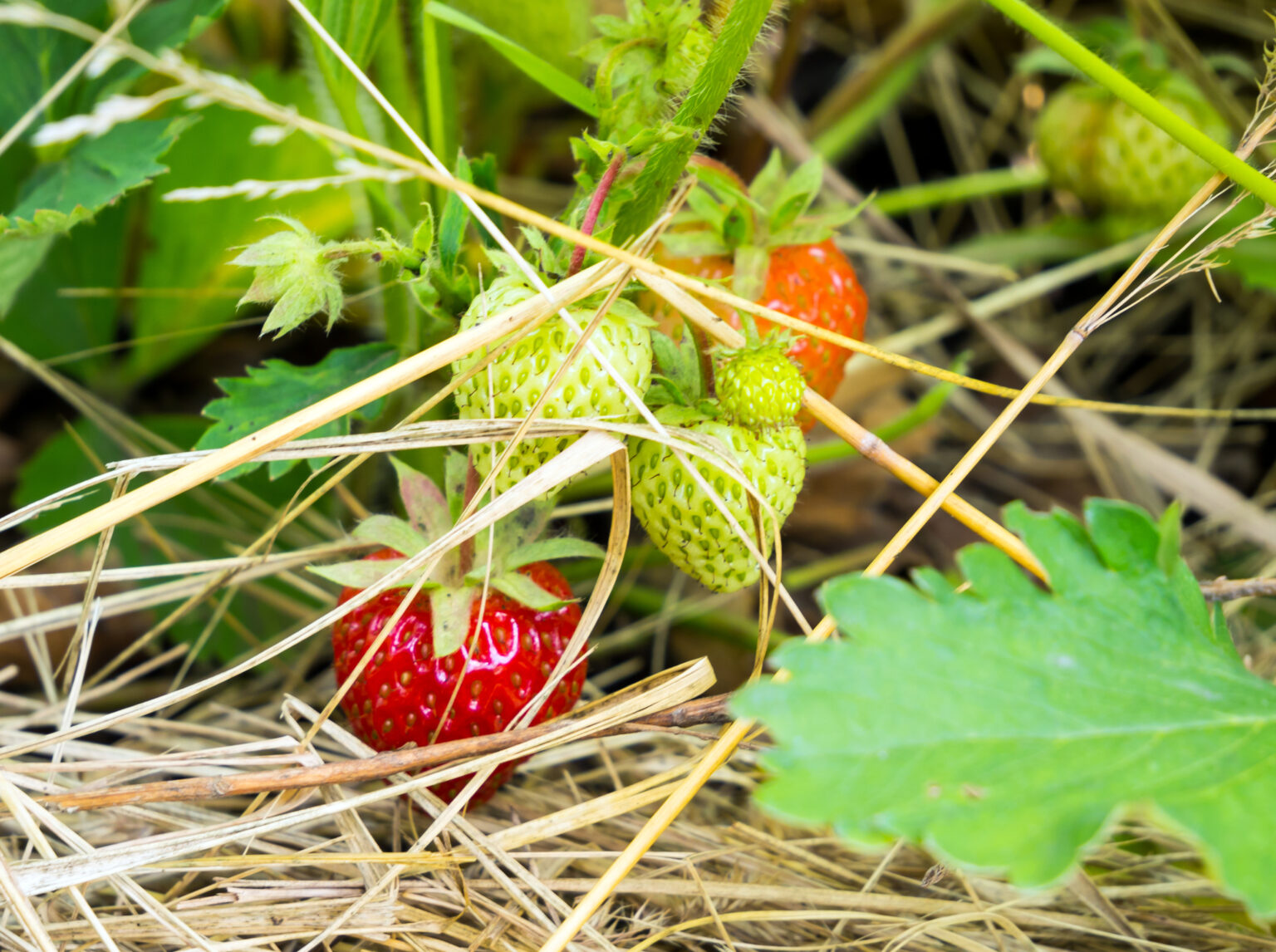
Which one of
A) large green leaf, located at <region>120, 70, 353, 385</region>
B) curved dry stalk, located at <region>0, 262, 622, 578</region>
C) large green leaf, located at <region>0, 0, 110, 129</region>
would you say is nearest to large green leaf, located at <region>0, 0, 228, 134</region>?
large green leaf, located at <region>0, 0, 110, 129</region>

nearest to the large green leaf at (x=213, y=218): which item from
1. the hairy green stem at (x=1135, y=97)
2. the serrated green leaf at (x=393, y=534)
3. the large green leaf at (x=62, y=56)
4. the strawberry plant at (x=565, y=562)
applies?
the strawberry plant at (x=565, y=562)

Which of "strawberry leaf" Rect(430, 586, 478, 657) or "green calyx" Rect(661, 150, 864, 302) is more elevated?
"green calyx" Rect(661, 150, 864, 302)

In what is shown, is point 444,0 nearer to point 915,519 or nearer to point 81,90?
point 81,90

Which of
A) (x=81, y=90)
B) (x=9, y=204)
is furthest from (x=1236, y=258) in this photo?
(x=9, y=204)

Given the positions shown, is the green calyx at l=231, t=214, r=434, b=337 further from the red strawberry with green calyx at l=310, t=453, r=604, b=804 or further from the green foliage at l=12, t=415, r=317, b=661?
the green foliage at l=12, t=415, r=317, b=661

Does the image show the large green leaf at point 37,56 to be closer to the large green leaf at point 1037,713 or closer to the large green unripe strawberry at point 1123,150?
the large green leaf at point 1037,713

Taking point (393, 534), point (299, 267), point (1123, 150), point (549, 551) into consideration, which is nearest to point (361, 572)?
point (393, 534)

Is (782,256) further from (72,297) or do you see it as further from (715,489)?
(72,297)
